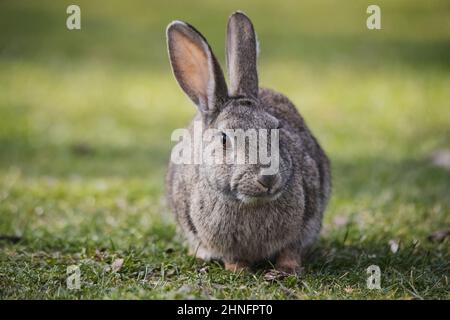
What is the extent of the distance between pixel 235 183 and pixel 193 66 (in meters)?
1.25

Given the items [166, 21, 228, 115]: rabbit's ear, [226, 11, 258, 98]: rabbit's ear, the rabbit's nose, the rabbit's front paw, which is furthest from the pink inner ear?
the rabbit's front paw

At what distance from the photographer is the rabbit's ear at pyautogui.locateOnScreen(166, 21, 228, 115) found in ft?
20.4

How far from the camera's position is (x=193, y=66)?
6.41 m

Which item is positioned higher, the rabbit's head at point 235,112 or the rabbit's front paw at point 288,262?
the rabbit's head at point 235,112

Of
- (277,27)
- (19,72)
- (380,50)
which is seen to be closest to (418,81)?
(380,50)

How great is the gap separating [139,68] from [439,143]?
7462mm

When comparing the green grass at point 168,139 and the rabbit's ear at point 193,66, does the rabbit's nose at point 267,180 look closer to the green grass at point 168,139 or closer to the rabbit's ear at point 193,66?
the green grass at point 168,139

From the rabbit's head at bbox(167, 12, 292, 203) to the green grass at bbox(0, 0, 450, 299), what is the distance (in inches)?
31.4

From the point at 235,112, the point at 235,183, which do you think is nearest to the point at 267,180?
the point at 235,183

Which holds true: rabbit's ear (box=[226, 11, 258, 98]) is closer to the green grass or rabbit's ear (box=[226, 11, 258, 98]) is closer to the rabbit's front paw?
the rabbit's front paw

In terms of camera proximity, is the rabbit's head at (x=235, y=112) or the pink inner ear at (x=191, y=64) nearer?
the rabbit's head at (x=235, y=112)

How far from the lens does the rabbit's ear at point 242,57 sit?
6.28 metres

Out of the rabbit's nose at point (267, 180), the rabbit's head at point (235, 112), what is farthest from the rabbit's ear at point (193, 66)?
the rabbit's nose at point (267, 180)

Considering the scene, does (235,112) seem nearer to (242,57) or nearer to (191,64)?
(242,57)
